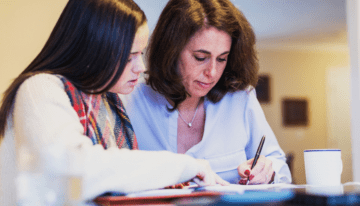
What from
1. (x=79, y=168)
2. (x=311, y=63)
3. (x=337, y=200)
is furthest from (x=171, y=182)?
(x=311, y=63)

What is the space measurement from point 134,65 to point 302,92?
251 inches

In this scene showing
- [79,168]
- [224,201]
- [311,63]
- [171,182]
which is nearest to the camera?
[224,201]

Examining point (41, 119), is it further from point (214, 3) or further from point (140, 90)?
point (214, 3)

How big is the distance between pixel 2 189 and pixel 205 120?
2.71ft

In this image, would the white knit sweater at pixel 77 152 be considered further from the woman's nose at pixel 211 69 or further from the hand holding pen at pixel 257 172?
the woman's nose at pixel 211 69

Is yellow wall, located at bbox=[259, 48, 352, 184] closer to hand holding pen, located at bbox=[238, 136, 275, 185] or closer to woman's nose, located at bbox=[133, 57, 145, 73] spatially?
hand holding pen, located at bbox=[238, 136, 275, 185]

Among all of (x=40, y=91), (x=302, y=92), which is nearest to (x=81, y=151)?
(x=40, y=91)

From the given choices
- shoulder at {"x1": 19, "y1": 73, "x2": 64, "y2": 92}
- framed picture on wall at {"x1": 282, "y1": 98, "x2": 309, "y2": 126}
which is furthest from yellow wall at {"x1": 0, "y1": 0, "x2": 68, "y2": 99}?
framed picture on wall at {"x1": 282, "y1": 98, "x2": 309, "y2": 126}

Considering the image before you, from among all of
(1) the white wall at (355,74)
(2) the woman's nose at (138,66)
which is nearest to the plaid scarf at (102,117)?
(2) the woman's nose at (138,66)

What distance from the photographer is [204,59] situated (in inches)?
56.5

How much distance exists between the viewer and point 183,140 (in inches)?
58.3

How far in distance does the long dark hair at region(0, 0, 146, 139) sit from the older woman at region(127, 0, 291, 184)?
0.53 m

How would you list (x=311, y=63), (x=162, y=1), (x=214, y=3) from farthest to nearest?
1. (x=311, y=63)
2. (x=162, y=1)
3. (x=214, y=3)

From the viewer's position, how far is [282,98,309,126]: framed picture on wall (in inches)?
269
